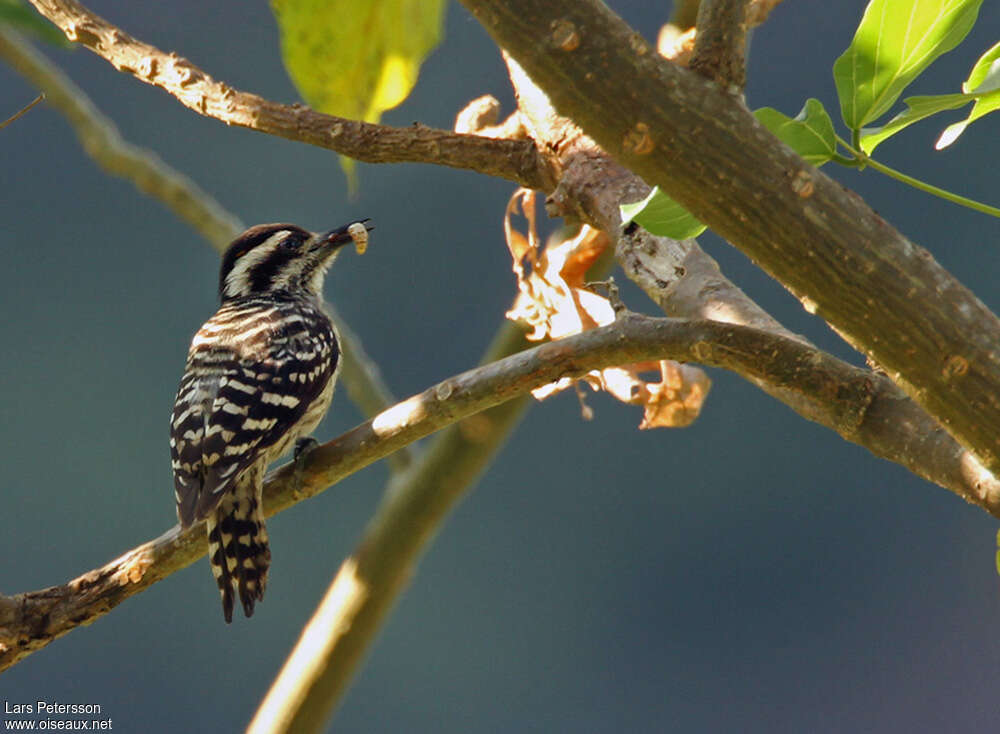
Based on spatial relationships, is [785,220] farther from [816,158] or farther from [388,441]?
[388,441]

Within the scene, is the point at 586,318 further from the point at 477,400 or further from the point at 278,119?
the point at 278,119

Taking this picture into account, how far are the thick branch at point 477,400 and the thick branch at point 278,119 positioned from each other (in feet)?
1.41

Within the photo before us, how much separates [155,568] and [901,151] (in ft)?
13.3

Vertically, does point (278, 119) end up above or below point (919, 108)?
above

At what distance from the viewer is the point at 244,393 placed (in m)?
2.75

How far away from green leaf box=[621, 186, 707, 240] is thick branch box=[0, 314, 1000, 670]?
0.28m

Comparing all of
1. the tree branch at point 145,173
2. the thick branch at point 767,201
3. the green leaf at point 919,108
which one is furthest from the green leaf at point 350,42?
the tree branch at point 145,173

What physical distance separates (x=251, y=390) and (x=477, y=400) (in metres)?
1.34

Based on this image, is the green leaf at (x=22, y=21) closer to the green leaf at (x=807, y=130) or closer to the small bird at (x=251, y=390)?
the green leaf at (x=807, y=130)

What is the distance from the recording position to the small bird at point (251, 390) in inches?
97.6

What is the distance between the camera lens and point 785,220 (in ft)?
3.10

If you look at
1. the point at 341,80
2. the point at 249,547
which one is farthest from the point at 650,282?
the point at 249,547

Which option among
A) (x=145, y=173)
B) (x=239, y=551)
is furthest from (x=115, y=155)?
(x=239, y=551)

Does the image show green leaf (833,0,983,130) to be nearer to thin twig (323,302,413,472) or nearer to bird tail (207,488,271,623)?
bird tail (207,488,271,623)
